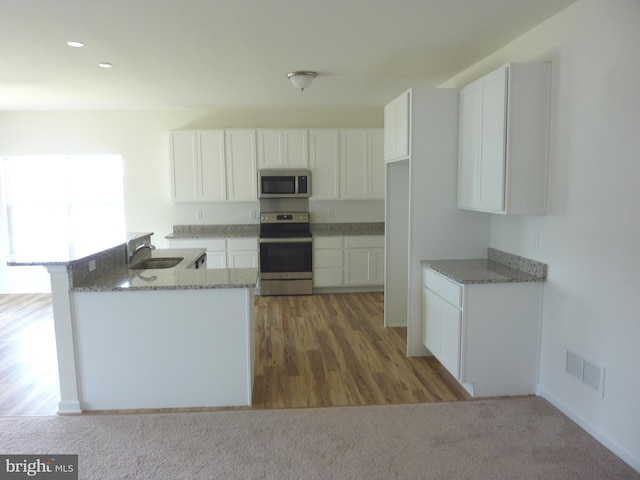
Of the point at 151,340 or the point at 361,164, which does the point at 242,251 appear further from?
the point at 151,340

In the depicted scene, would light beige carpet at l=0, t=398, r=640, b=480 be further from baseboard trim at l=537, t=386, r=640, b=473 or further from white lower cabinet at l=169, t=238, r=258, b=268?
white lower cabinet at l=169, t=238, r=258, b=268

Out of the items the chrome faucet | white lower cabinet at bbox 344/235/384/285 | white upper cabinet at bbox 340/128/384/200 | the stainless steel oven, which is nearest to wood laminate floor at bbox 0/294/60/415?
the chrome faucet

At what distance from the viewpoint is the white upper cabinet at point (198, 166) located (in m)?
6.01

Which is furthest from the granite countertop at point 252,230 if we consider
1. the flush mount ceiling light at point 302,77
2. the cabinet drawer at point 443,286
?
the cabinet drawer at point 443,286

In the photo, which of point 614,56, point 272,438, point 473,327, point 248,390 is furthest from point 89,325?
point 614,56

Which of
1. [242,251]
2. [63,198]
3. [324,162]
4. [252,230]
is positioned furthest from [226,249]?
[63,198]

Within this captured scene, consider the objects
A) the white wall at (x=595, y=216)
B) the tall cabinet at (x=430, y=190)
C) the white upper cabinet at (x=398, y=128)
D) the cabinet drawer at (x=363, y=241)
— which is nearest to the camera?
the white wall at (x=595, y=216)

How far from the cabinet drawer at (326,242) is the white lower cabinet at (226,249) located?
82 cm

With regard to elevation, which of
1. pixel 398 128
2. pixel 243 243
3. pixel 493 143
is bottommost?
pixel 243 243

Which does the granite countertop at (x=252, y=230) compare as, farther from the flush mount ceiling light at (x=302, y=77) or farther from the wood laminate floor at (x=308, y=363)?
the flush mount ceiling light at (x=302, y=77)

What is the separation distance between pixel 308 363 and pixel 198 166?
345 centimetres

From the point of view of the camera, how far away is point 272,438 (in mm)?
2639

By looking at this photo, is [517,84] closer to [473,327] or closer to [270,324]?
[473,327]

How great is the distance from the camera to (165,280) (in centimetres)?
301
